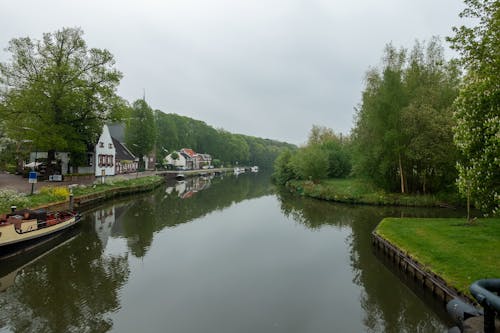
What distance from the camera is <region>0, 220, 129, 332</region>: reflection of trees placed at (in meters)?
8.85

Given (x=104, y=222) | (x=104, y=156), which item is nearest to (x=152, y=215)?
(x=104, y=222)

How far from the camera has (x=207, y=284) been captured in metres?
12.2

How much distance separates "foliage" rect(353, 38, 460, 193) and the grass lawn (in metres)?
11.4

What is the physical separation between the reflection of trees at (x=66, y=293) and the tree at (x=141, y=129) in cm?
5031

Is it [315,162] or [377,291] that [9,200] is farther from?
[315,162]

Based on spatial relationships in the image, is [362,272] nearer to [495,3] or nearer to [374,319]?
[374,319]

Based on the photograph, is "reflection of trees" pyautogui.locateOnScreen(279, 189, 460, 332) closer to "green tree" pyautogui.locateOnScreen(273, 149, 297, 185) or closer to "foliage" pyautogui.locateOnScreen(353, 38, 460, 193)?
"foliage" pyautogui.locateOnScreen(353, 38, 460, 193)

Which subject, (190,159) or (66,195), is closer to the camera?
(66,195)

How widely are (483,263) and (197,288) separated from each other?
34.5ft

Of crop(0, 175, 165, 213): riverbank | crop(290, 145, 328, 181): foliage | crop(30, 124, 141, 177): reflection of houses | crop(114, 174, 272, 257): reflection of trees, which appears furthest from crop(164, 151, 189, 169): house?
crop(114, 174, 272, 257): reflection of trees

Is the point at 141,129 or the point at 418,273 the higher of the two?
the point at 141,129

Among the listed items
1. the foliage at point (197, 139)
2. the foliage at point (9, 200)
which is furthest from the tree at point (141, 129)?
the foliage at point (9, 200)

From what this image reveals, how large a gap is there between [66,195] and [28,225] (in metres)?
10.5

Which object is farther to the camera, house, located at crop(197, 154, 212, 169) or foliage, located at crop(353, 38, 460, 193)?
house, located at crop(197, 154, 212, 169)
